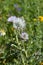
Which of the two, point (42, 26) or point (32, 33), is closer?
point (32, 33)

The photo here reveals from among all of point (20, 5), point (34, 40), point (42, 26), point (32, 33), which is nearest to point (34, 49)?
point (34, 40)

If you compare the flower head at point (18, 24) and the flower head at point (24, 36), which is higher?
the flower head at point (18, 24)

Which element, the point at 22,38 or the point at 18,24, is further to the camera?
the point at 18,24

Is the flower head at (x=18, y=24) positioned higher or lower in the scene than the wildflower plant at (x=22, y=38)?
higher

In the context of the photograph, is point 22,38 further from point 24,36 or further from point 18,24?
point 18,24

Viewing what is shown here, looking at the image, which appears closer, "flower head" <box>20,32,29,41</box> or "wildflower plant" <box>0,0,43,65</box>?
"wildflower plant" <box>0,0,43,65</box>

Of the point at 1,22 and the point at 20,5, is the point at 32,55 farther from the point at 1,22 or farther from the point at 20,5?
the point at 20,5

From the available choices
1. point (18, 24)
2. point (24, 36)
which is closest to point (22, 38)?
point (24, 36)

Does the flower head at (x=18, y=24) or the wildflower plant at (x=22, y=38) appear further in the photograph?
the flower head at (x=18, y=24)

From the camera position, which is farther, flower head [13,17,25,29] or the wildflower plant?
flower head [13,17,25,29]

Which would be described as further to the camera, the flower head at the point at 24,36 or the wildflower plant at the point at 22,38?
the flower head at the point at 24,36

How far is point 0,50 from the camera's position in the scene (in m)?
3.06

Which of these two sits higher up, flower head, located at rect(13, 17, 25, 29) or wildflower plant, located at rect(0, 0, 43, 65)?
flower head, located at rect(13, 17, 25, 29)

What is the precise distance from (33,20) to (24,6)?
290mm
